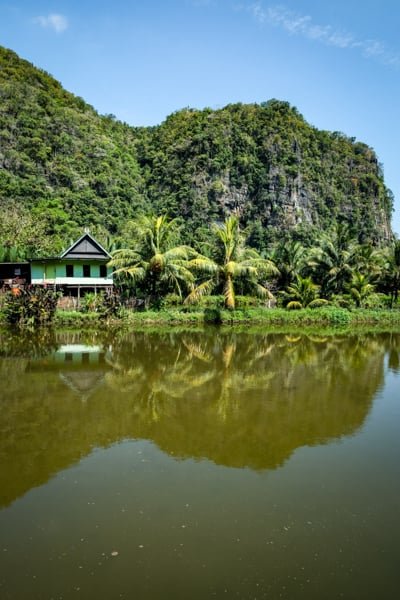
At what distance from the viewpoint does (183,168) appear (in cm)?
→ 6562

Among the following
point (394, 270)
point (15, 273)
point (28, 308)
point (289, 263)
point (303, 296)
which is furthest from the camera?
point (394, 270)

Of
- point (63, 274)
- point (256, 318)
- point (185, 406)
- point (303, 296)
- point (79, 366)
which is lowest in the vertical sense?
point (185, 406)

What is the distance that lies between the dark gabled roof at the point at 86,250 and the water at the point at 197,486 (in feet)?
49.1

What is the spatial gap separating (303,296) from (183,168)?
44.2 metres

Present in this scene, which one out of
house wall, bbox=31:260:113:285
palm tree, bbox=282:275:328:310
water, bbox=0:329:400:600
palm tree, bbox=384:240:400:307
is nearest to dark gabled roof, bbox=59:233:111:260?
house wall, bbox=31:260:113:285

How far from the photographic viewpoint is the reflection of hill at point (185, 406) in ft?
22.4

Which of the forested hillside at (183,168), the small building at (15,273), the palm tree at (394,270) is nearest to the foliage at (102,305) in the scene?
the small building at (15,273)

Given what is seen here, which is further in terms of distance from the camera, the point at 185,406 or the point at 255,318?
the point at 255,318

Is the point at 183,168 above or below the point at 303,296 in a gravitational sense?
above

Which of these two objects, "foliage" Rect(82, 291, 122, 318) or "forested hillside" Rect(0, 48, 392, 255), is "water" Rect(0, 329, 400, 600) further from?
"forested hillside" Rect(0, 48, 392, 255)

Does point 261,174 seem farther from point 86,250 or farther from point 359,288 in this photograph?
point 86,250

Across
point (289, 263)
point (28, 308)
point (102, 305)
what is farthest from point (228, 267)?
point (28, 308)

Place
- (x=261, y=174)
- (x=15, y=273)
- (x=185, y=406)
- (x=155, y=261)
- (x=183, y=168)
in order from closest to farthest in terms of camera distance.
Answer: (x=185, y=406) < (x=155, y=261) < (x=15, y=273) < (x=183, y=168) < (x=261, y=174)

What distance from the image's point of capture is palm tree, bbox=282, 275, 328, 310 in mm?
26547
